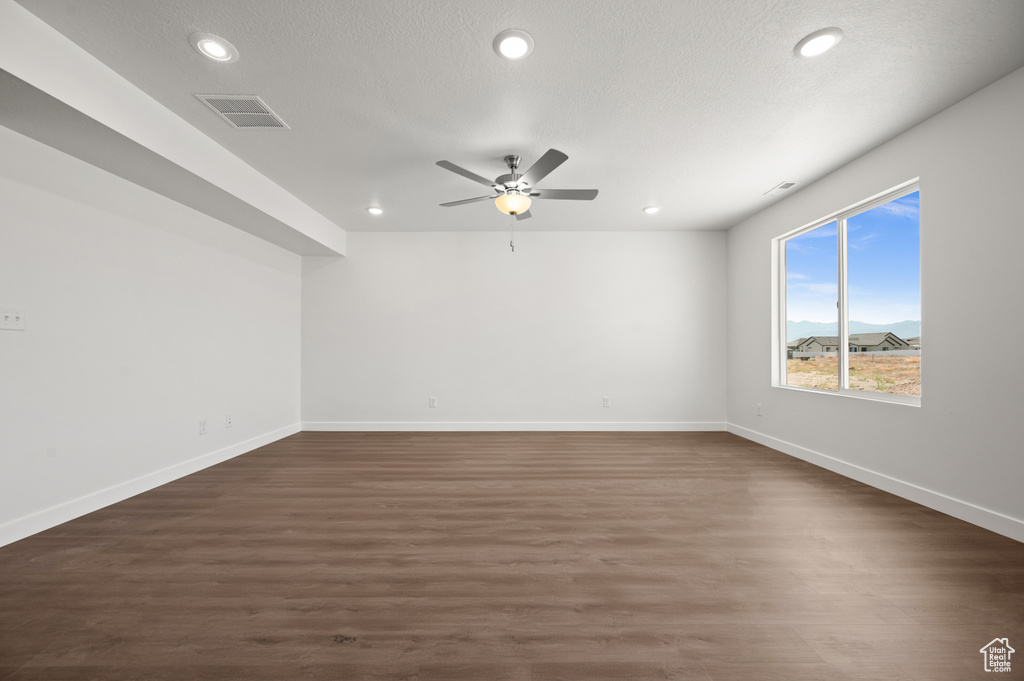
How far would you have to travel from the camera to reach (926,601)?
65.2 inches

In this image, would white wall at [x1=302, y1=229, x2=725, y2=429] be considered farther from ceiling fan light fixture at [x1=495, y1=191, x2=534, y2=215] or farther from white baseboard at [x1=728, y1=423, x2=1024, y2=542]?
ceiling fan light fixture at [x1=495, y1=191, x2=534, y2=215]

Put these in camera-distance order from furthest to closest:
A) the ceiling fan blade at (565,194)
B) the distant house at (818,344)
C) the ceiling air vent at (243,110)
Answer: the distant house at (818,344) < the ceiling fan blade at (565,194) < the ceiling air vent at (243,110)

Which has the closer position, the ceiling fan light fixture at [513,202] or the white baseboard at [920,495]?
the white baseboard at [920,495]

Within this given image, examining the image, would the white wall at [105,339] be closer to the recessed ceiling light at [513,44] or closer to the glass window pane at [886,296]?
the recessed ceiling light at [513,44]

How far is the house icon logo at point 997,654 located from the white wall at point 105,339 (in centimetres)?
437

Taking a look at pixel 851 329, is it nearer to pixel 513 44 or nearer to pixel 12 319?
pixel 513 44

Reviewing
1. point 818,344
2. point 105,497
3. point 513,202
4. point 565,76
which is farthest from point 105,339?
point 818,344

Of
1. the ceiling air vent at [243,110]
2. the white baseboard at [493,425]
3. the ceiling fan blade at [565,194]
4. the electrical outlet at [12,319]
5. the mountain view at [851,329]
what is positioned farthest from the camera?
the white baseboard at [493,425]

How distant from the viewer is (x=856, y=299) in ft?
11.2

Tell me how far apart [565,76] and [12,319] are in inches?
132

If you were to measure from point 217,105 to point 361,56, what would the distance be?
1.09 meters

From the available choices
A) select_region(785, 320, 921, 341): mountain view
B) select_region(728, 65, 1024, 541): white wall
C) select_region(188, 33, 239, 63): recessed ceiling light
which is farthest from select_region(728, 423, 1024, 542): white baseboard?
select_region(188, 33, 239, 63): recessed ceiling light

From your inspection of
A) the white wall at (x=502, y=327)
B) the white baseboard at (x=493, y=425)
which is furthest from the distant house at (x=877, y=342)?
the white baseboard at (x=493, y=425)

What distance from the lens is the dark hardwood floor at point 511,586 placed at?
1357 millimetres
